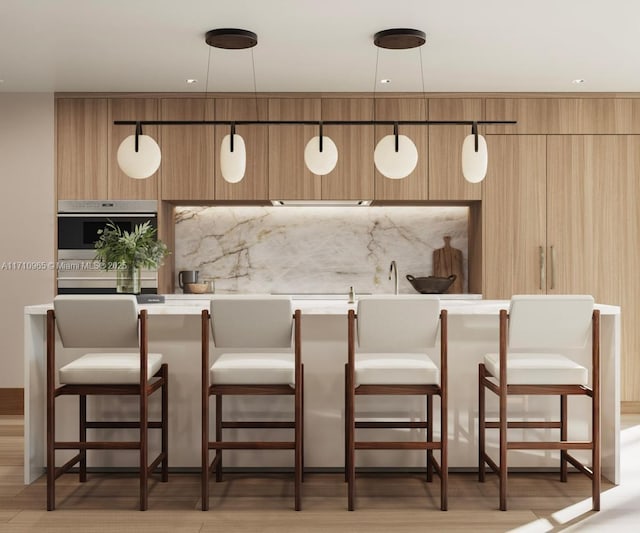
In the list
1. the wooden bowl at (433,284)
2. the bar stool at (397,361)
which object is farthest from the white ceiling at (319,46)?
the bar stool at (397,361)

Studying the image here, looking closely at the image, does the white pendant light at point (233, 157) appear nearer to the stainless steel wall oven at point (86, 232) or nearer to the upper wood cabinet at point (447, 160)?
the stainless steel wall oven at point (86, 232)

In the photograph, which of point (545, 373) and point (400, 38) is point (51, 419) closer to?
point (545, 373)

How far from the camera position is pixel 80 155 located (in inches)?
204

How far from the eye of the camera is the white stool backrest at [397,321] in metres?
3.00

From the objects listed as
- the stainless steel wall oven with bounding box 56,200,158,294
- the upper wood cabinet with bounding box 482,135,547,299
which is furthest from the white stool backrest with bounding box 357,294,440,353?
the stainless steel wall oven with bounding box 56,200,158,294

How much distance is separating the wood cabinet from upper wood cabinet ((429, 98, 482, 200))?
2.14 feet

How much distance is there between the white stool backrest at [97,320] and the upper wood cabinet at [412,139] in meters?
2.65

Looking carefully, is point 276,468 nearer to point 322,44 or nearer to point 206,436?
point 206,436

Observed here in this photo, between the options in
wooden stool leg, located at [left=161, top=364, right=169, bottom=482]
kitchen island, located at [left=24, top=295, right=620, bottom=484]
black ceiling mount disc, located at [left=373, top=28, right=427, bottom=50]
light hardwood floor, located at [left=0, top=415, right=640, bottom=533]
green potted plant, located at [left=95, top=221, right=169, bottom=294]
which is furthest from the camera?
black ceiling mount disc, located at [left=373, top=28, right=427, bottom=50]

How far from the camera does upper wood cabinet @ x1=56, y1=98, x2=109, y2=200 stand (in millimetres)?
5172

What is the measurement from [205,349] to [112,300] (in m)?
0.47

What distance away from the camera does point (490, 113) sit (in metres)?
5.18

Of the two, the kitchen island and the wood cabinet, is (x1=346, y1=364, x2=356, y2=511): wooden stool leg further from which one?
the wood cabinet

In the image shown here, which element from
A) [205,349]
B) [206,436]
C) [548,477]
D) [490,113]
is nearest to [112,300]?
[205,349]
